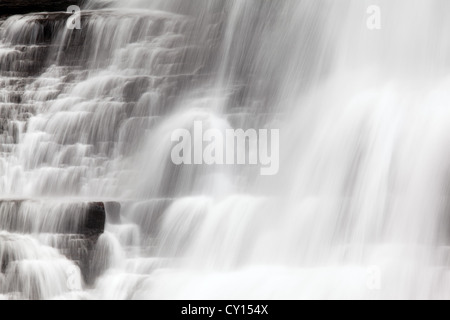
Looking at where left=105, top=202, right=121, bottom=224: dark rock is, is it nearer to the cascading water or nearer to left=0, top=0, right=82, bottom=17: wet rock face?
the cascading water

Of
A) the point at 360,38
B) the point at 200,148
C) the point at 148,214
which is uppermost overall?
Result: the point at 360,38

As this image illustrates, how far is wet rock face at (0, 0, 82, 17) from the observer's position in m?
22.3

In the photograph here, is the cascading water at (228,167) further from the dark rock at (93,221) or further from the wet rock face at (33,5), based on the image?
the wet rock face at (33,5)

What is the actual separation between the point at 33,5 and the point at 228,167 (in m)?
8.75

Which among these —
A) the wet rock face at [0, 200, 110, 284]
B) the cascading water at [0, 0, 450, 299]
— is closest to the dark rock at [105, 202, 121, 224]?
the cascading water at [0, 0, 450, 299]

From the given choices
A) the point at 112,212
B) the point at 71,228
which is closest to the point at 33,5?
the point at 112,212

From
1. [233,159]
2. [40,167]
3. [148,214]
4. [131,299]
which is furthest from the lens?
[40,167]

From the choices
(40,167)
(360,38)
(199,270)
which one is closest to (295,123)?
(360,38)

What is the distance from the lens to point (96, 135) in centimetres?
1791

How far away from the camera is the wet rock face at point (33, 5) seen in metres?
22.3

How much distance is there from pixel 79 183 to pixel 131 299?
3.95 meters

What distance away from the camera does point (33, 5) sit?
22672mm

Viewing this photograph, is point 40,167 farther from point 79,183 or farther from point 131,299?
point 131,299
